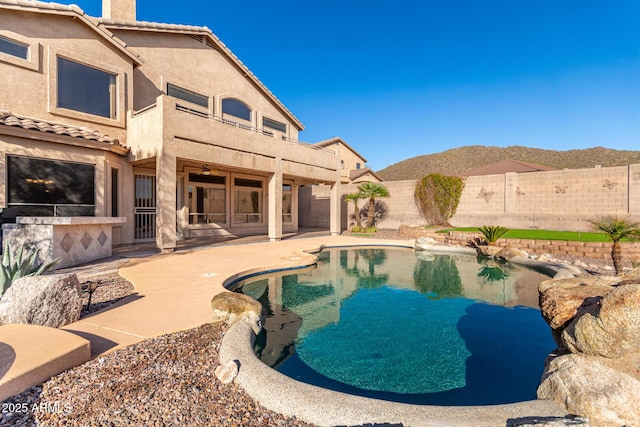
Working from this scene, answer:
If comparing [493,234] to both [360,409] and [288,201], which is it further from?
[360,409]

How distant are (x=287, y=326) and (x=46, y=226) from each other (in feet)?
23.7

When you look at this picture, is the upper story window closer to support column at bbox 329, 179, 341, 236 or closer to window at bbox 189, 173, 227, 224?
window at bbox 189, 173, 227, 224

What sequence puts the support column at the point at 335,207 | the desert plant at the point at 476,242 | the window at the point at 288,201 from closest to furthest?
the desert plant at the point at 476,242 → the support column at the point at 335,207 → the window at the point at 288,201

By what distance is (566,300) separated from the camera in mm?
4246

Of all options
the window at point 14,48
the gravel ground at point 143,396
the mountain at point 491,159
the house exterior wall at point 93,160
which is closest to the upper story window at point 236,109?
the house exterior wall at point 93,160

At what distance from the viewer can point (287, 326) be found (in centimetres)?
590

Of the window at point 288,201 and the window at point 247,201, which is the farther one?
the window at point 288,201

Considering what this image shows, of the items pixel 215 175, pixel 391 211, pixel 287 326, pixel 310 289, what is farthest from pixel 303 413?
pixel 391 211

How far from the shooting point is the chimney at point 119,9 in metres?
14.4

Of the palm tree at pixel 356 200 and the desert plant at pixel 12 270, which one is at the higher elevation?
the palm tree at pixel 356 200

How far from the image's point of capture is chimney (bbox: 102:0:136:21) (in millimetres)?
14383

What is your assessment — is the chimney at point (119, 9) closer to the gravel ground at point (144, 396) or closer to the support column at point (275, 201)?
the support column at point (275, 201)

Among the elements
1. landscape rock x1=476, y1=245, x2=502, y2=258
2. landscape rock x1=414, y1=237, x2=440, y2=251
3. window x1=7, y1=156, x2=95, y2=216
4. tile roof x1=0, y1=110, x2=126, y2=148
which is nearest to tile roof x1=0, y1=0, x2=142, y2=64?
tile roof x1=0, y1=110, x2=126, y2=148

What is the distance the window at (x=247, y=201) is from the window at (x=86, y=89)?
7.55 meters
